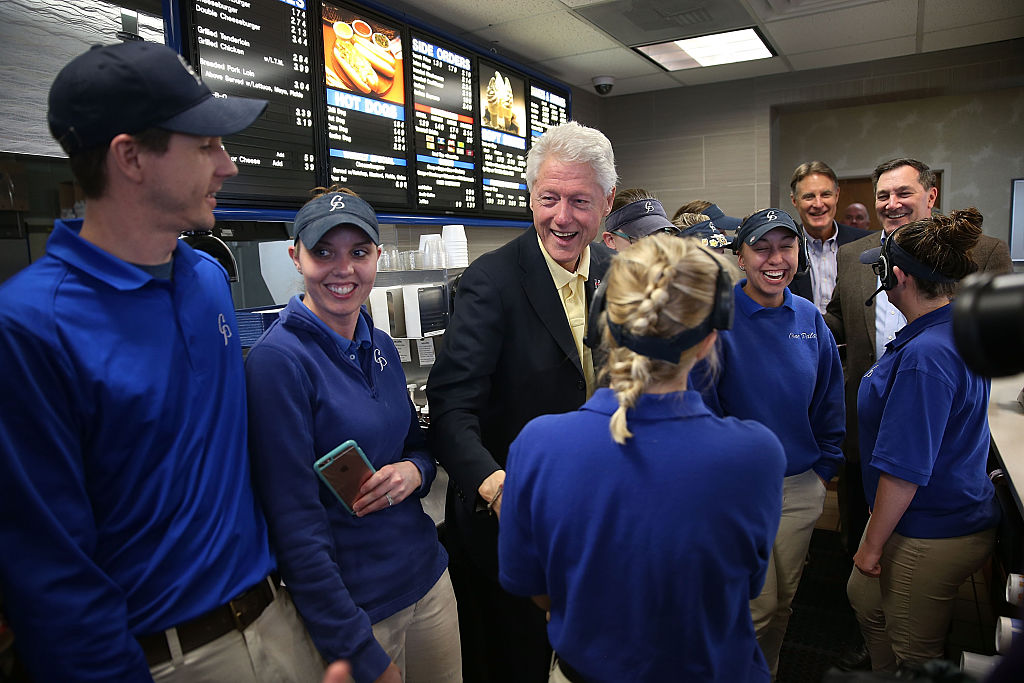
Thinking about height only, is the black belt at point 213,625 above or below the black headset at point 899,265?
below

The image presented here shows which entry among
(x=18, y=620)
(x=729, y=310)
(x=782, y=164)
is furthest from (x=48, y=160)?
(x=782, y=164)

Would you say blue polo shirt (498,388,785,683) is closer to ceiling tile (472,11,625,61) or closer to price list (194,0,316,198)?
price list (194,0,316,198)

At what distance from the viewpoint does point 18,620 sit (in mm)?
858

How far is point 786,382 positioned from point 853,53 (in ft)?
13.1

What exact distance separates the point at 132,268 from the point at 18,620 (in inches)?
20.0

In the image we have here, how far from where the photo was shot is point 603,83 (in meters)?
5.02

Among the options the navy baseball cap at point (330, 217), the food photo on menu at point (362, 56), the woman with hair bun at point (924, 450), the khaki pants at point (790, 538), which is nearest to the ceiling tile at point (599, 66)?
the food photo on menu at point (362, 56)

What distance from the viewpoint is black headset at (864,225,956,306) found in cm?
168

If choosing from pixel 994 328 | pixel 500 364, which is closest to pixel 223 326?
pixel 500 364

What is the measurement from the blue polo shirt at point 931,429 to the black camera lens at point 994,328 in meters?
1.22

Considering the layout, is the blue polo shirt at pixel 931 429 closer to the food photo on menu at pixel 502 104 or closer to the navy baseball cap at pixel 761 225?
the navy baseball cap at pixel 761 225

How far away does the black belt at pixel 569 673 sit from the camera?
1050mm

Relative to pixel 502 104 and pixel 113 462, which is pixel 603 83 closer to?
pixel 502 104

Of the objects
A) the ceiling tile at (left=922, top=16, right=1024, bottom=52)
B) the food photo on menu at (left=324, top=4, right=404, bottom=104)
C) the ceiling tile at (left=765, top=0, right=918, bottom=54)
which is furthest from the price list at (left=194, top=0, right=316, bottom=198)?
the ceiling tile at (left=922, top=16, right=1024, bottom=52)
